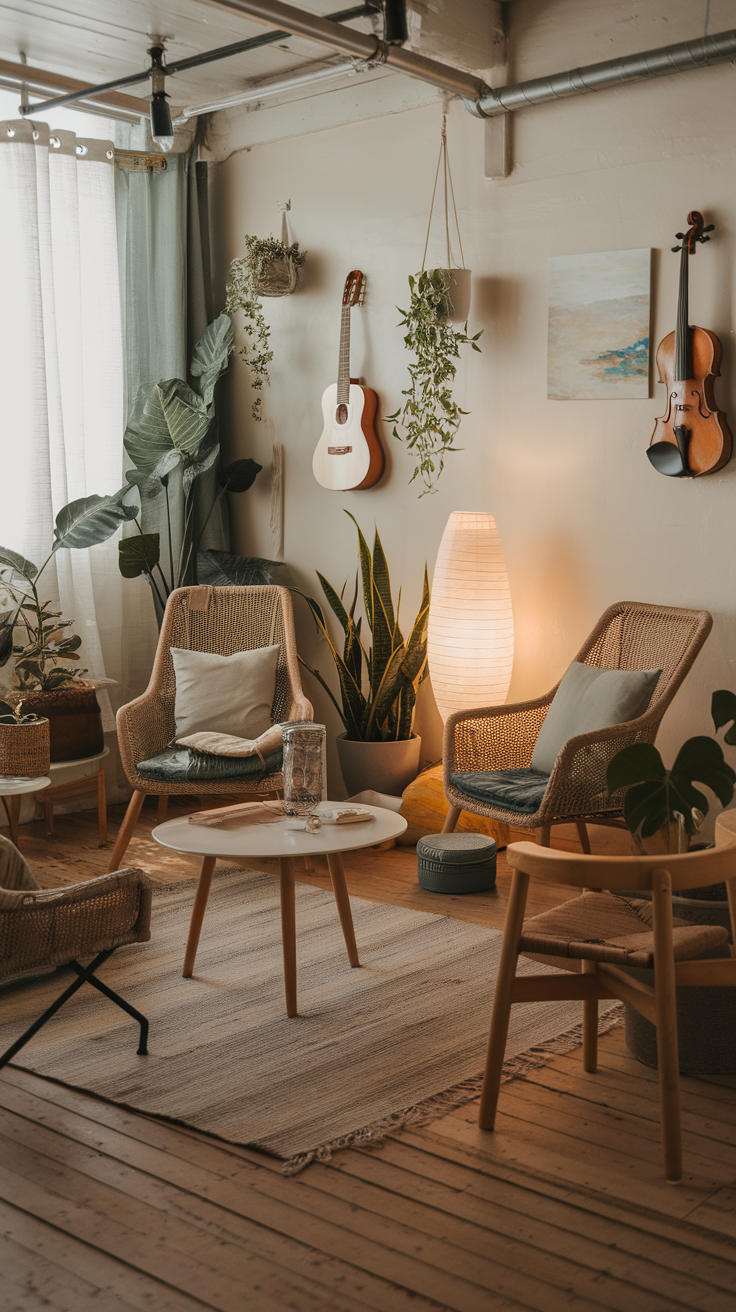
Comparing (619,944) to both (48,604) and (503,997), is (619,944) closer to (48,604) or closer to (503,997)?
(503,997)

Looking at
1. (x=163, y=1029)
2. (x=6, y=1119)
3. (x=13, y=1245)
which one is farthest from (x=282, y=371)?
(x=13, y=1245)

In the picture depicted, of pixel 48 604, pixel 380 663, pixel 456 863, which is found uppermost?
pixel 48 604

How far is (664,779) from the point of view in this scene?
2568mm

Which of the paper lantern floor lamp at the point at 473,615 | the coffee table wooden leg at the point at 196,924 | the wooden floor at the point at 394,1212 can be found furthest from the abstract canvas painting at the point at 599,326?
the wooden floor at the point at 394,1212

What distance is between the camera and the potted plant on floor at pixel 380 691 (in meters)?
4.76

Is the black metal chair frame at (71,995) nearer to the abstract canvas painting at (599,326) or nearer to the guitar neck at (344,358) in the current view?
the abstract canvas painting at (599,326)

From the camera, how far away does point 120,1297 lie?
1.92m

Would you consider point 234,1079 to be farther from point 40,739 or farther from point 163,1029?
point 40,739

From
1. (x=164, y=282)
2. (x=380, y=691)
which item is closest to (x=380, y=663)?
(x=380, y=691)

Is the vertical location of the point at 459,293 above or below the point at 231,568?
above

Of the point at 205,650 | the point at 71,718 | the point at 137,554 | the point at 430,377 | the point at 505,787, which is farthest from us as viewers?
the point at 137,554

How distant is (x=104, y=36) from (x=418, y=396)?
1765 mm

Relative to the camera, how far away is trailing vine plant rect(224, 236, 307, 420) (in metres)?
5.11

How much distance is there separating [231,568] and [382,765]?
45.2 inches
